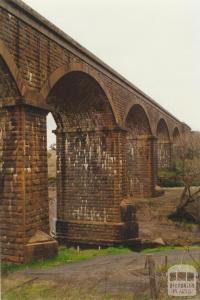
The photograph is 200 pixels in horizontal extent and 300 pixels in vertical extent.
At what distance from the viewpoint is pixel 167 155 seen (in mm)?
36562

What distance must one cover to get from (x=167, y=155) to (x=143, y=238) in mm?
19188

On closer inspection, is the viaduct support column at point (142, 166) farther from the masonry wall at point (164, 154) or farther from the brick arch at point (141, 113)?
the masonry wall at point (164, 154)

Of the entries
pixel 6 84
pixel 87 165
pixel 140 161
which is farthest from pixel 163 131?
pixel 6 84

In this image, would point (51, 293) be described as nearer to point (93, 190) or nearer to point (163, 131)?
point (93, 190)

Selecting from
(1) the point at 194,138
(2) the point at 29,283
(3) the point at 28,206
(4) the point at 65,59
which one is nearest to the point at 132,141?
(1) the point at 194,138

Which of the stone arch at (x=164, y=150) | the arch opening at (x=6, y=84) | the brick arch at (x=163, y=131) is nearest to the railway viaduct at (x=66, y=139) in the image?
the arch opening at (x=6, y=84)

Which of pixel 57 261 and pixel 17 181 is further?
pixel 57 261

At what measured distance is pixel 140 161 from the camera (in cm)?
2605

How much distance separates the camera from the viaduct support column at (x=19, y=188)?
991 centimetres

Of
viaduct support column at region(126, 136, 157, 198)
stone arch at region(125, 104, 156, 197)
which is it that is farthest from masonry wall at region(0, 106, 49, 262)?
A: viaduct support column at region(126, 136, 157, 198)

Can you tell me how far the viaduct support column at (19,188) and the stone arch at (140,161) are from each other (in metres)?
15.4

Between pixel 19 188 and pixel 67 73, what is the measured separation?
15.3 ft

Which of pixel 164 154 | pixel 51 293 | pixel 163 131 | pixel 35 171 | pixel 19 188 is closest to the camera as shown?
pixel 51 293

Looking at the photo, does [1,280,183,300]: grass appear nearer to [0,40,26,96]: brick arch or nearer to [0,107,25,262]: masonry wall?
[0,107,25,262]: masonry wall
